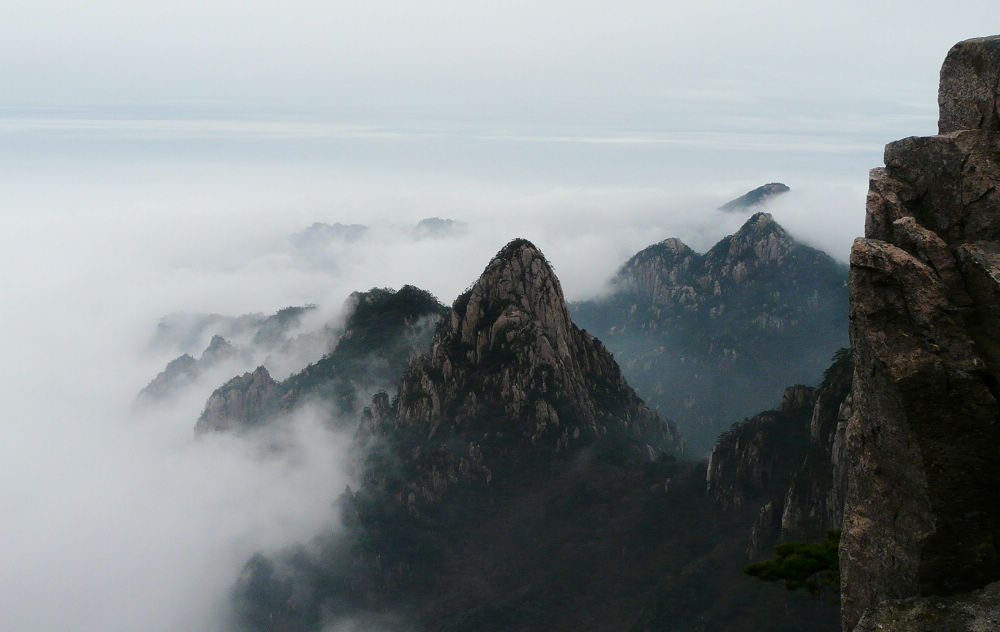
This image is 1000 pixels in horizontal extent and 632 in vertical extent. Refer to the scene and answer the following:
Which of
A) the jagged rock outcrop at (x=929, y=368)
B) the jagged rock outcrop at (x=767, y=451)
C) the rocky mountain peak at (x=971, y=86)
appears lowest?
the jagged rock outcrop at (x=767, y=451)

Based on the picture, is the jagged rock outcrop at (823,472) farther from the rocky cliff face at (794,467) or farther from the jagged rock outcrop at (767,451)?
the jagged rock outcrop at (767,451)

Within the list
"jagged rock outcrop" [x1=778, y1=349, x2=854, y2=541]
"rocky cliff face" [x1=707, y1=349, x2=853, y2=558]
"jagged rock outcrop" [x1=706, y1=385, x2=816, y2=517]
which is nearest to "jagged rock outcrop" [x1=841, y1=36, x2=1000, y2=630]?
"rocky cliff face" [x1=707, y1=349, x2=853, y2=558]

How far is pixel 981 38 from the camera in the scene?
130 ft

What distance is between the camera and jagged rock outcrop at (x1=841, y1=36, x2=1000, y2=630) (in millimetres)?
32438

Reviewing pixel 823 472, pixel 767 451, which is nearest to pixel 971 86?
pixel 823 472

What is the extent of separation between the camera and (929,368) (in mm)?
32219

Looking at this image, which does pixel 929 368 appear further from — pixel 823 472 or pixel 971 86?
pixel 823 472

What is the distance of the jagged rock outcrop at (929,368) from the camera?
106ft

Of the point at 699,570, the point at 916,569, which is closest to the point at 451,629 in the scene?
the point at 699,570

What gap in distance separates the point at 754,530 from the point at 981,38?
145428mm

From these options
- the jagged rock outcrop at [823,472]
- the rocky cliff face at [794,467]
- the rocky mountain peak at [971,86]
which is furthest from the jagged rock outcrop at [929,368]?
the jagged rock outcrop at [823,472]

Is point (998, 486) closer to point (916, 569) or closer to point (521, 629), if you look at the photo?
point (916, 569)

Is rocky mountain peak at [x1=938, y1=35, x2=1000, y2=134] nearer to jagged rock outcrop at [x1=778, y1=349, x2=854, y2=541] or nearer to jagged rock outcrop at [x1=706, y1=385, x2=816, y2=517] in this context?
jagged rock outcrop at [x1=778, y1=349, x2=854, y2=541]

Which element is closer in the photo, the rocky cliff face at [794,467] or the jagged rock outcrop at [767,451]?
the rocky cliff face at [794,467]
